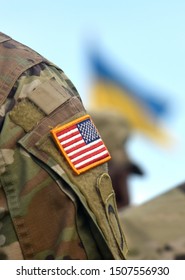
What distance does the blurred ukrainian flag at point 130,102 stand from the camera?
1340cm

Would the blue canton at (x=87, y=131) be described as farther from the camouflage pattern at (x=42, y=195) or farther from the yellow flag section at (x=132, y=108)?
the yellow flag section at (x=132, y=108)

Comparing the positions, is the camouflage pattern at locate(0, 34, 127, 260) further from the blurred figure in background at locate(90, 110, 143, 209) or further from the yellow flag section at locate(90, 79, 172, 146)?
the yellow flag section at locate(90, 79, 172, 146)

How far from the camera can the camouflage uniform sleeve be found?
2221mm

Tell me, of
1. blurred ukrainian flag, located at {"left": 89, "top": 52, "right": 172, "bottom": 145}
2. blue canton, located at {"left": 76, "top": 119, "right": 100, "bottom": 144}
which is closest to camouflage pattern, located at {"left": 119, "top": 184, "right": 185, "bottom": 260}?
blue canton, located at {"left": 76, "top": 119, "right": 100, "bottom": 144}

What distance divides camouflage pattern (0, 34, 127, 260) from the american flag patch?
18mm

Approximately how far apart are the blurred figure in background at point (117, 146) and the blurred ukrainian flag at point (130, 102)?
5.70 m

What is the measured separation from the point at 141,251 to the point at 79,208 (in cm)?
222

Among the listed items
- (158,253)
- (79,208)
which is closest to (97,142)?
(79,208)

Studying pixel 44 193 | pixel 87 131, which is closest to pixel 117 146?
pixel 87 131

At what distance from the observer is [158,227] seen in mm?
4723

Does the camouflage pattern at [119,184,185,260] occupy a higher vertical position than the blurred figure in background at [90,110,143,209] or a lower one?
higher

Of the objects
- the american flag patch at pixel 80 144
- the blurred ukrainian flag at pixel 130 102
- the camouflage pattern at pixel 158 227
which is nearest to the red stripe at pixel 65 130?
the american flag patch at pixel 80 144

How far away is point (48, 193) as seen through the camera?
2242 millimetres

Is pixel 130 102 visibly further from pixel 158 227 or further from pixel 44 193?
pixel 44 193
